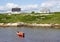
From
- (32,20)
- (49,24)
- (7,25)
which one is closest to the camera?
(49,24)

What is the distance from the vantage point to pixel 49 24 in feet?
423

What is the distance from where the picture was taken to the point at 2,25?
140 metres

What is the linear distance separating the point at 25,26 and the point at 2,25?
11998 mm

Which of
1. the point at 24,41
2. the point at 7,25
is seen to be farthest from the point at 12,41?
the point at 7,25

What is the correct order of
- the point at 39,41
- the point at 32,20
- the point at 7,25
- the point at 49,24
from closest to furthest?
1. the point at 39,41
2. the point at 49,24
3. the point at 7,25
4. the point at 32,20

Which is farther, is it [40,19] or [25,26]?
[40,19]

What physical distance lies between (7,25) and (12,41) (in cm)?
6704

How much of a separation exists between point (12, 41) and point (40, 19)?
Answer: 76107 mm

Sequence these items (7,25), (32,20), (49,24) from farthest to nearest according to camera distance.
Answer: (32,20)
(7,25)
(49,24)

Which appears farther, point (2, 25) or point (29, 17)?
point (29, 17)

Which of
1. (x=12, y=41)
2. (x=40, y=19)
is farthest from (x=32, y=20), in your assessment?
(x=12, y=41)

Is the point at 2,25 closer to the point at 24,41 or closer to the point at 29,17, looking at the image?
the point at 29,17

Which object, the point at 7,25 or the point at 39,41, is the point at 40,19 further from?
the point at 39,41

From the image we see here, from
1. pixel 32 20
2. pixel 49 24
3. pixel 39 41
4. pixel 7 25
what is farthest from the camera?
pixel 32 20
